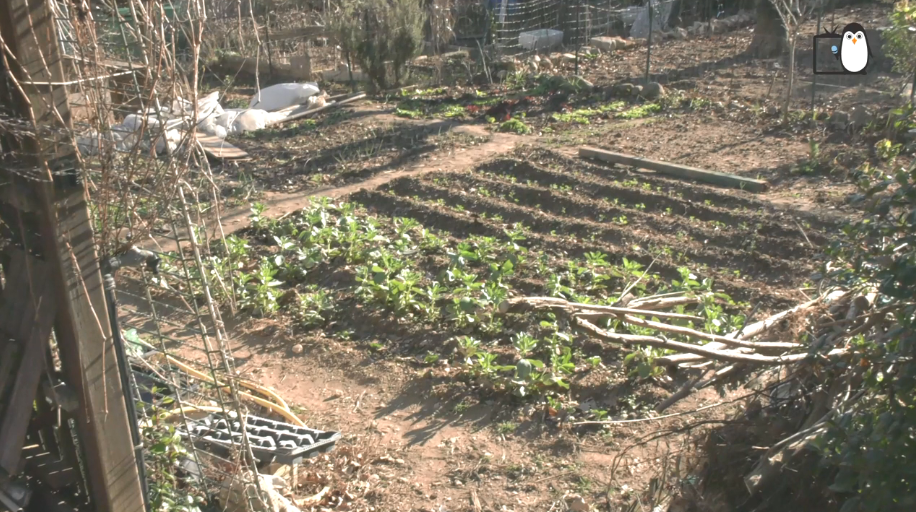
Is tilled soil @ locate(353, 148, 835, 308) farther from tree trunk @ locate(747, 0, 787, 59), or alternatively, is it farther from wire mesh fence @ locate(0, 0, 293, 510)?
tree trunk @ locate(747, 0, 787, 59)

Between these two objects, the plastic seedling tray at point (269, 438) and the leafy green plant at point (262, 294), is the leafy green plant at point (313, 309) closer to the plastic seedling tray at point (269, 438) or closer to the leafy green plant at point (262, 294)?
the leafy green plant at point (262, 294)

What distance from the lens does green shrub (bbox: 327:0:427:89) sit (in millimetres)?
14297

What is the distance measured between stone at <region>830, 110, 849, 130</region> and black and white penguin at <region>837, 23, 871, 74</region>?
2.52 meters

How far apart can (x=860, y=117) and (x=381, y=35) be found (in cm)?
756

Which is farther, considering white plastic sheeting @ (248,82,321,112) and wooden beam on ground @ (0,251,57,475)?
white plastic sheeting @ (248,82,321,112)

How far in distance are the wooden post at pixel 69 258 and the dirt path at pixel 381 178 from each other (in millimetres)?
4940

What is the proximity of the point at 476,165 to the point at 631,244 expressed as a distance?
307 cm

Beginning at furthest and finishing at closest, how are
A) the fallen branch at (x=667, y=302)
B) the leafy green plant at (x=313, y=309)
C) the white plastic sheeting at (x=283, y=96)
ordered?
the white plastic sheeting at (x=283, y=96), the leafy green plant at (x=313, y=309), the fallen branch at (x=667, y=302)

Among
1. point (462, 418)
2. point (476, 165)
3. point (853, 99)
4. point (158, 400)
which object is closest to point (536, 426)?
point (462, 418)

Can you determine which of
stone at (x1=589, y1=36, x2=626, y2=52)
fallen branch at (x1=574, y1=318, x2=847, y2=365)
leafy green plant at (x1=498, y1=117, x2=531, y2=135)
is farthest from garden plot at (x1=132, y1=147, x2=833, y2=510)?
stone at (x1=589, y1=36, x2=626, y2=52)

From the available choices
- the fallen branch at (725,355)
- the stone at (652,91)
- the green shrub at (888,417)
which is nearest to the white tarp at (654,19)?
the stone at (652,91)

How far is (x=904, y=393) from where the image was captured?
2.34 metres

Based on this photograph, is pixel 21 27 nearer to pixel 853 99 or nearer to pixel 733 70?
pixel 853 99

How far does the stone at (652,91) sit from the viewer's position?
41.9 feet
